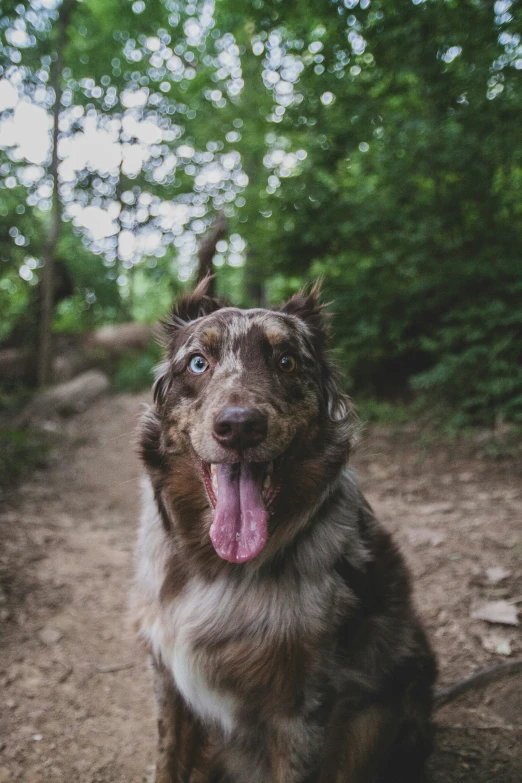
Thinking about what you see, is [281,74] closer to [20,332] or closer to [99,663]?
[99,663]

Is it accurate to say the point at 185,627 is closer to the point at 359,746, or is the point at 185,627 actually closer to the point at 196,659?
the point at 196,659

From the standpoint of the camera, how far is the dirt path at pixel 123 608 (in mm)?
2893

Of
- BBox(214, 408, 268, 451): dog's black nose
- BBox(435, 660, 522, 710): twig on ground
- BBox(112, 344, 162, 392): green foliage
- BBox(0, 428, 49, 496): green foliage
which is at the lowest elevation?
BBox(435, 660, 522, 710): twig on ground

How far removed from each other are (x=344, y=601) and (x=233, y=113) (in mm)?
10753

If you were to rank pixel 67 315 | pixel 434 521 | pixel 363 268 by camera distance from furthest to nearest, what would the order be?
pixel 67 315
pixel 363 268
pixel 434 521

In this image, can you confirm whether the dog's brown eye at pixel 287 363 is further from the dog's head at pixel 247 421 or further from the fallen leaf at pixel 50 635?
the fallen leaf at pixel 50 635

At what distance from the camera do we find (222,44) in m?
16.2

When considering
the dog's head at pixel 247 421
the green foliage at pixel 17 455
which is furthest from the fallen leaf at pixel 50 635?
the green foliage at pixel 17 455

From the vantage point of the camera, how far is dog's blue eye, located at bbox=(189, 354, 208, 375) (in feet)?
9.01

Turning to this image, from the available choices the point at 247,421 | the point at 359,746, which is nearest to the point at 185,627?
the point at 359,746

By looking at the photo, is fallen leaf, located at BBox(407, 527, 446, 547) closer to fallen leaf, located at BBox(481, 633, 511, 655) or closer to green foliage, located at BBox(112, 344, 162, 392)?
fallen leaf, located at BBox(481, 633, 511, 655)

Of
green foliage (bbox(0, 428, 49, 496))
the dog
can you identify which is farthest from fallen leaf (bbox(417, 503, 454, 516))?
green foliage (bbox(0, 428, 49, 496))

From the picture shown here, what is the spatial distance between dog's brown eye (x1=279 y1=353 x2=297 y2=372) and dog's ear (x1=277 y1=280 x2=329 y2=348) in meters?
0.35

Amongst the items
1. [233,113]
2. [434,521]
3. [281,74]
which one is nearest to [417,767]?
[434,521]
